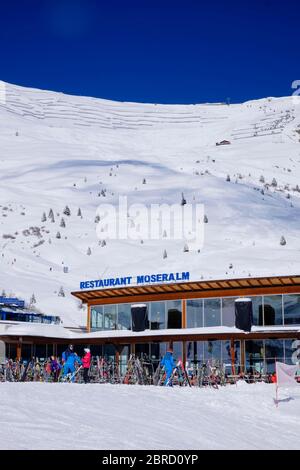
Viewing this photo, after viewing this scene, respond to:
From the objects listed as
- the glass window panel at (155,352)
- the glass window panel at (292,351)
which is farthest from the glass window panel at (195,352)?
the glass window panel at (292,351)

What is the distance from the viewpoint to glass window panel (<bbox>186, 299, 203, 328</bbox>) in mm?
39750

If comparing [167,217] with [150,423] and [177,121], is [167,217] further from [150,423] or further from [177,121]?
[177,121]

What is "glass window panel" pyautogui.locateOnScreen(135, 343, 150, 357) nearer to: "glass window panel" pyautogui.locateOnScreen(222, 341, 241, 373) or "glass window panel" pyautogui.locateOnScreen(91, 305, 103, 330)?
"glass window panel" pyautogui.locateOnScreen(91, 305, 103, 330)

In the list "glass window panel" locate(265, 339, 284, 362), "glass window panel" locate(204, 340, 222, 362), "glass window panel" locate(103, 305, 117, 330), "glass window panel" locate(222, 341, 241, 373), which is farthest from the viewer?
"glass window panel" locate(103, 305, 117, 330)

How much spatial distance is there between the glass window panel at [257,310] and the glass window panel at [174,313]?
4.25 meters

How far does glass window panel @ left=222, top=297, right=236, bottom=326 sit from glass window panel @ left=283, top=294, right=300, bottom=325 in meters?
2.80

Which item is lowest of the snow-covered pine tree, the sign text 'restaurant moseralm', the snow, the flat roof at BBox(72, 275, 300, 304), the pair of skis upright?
the snow

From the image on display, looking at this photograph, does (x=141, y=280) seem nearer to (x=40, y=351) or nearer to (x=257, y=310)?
(x=257, y=310)

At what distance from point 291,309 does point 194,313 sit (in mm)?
5432

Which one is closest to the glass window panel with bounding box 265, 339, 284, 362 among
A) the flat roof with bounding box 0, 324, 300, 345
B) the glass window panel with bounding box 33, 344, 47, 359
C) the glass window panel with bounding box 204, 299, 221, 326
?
the flat roof with bounding box 0, 324, 300, 345

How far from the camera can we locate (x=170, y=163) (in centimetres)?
11525

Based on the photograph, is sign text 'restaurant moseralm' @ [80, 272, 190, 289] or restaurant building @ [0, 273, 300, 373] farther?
sign text 'restaurant moseralm' @ [80, 272, 190, 289]

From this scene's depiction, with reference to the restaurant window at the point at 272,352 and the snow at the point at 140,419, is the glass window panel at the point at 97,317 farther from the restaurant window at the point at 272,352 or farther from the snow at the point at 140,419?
the snow at the point at 140,419

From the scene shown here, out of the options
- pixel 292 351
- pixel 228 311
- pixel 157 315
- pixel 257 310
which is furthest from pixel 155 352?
pixel 292 351
